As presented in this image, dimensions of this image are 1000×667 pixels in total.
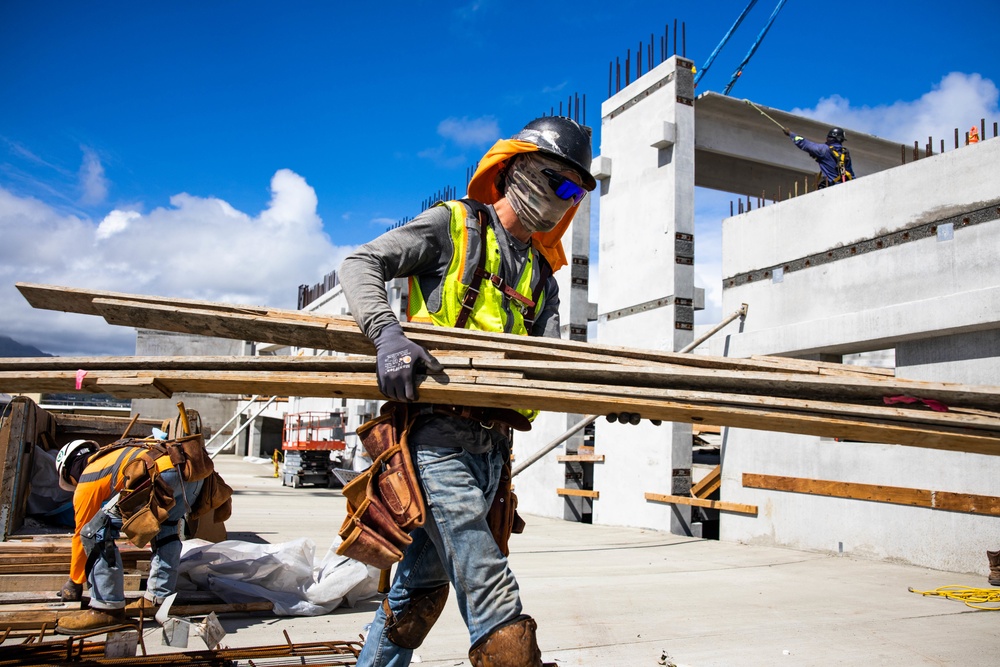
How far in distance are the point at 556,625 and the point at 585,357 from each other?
2693mm

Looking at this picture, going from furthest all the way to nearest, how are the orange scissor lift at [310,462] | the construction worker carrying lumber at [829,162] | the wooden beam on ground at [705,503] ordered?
the orange scissor lift at [310,462]
the construction worker carrying lumber at [829,162]
the wooden beam on ground at [705,503]

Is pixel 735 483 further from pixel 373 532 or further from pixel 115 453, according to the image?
pixel 373 532

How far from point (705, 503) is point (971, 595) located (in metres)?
4.00

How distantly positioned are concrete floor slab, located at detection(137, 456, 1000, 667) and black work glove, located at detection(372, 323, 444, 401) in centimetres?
214

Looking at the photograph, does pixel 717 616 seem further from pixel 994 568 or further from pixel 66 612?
pixel 66 612

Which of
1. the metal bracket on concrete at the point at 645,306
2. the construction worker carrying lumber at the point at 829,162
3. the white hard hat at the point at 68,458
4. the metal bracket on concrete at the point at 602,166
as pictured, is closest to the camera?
the white hard hat at the point at 68,458

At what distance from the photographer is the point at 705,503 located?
374 inches

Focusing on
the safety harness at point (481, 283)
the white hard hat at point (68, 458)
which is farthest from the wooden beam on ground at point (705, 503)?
the white hard hat at point (68, 458)

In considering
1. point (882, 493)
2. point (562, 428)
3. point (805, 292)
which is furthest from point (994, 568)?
point (562, 428)

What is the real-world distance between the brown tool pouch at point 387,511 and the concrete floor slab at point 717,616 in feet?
5.75

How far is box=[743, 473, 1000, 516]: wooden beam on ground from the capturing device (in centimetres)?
650

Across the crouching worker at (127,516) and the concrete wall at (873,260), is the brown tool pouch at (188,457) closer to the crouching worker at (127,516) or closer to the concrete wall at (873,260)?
the crouching worker at (127,516)

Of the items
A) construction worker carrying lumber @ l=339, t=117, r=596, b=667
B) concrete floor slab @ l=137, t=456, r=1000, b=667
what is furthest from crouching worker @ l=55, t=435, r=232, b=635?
construction worker carrying lumber @ l=339, t=117, r=596, b=667

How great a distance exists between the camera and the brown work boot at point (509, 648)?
7.34 feet
